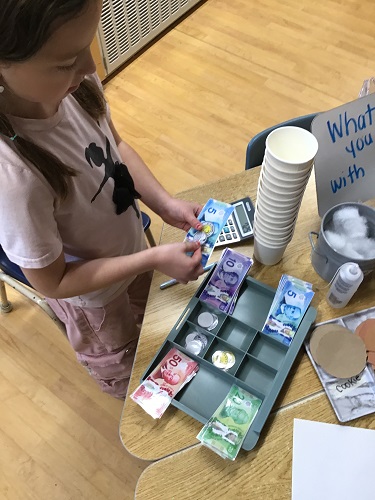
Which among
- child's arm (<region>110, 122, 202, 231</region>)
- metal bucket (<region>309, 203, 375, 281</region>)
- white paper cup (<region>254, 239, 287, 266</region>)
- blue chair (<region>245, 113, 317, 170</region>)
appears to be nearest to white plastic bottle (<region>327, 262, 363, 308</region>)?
metal bucket (<region>309, 203, 375, 281</region>)

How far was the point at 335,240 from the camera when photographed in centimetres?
87

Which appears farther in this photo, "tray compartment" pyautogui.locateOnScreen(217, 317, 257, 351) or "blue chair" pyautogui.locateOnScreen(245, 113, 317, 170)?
"blue chair" pyautogui.locateOnScreen(245, 113, 317, 170)

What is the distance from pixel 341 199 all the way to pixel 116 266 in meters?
0.49

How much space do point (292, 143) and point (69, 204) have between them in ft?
1.40

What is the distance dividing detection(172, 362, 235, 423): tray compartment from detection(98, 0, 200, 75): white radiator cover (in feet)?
6.63

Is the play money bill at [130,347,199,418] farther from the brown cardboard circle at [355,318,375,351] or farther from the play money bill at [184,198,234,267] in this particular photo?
the brown cardboard circle at [355,318,375,351]

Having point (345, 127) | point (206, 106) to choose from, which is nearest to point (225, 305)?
point (345, 127)

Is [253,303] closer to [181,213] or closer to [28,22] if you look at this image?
[181,213]

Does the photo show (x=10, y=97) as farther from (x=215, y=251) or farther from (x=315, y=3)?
(x=315, y=3)

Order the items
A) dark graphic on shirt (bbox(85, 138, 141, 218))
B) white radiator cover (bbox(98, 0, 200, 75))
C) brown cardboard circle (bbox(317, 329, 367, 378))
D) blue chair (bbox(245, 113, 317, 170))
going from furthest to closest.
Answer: white radiator cover (bbox(98, 0, 200, 75)), blue chair (bbox(245, 113, 317, 170)), dark graphic on shirt (bbox(85, 138, 141, 218)), brown cardboard circle (bbox(317, 329, 367, 378))

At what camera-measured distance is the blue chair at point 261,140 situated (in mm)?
1166

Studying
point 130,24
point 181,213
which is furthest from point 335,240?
point 130,24

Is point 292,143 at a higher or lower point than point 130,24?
higher

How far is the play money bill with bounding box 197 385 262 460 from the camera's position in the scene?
749mm
